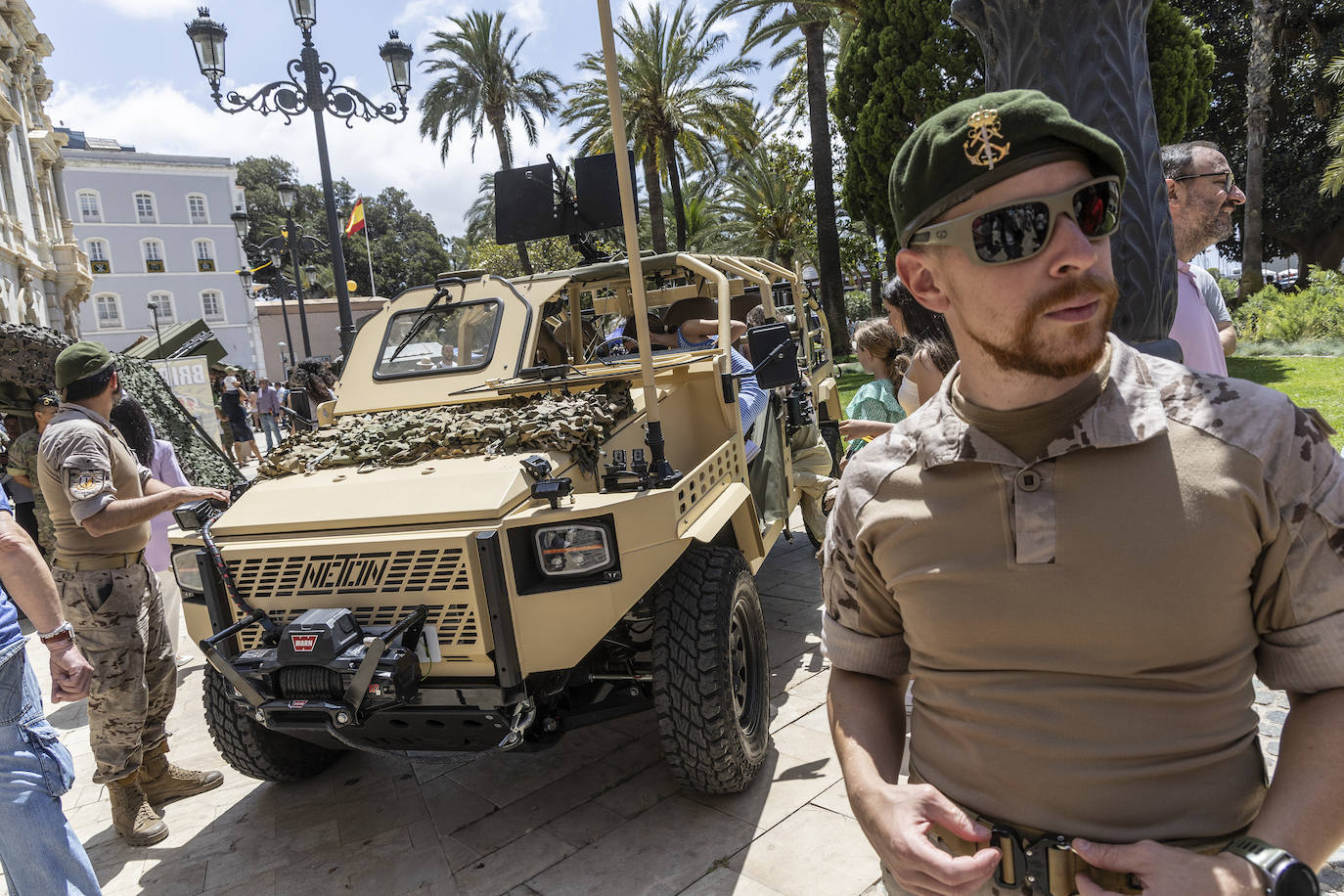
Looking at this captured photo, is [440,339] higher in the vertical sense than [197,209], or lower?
lower

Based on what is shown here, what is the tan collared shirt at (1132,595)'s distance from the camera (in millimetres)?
1132

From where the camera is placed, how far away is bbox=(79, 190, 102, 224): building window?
47.8 meters

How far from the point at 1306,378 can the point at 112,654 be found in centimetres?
1248

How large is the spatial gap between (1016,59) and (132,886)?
4.21 meters

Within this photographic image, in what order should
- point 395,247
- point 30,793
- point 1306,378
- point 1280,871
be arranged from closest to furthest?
point 1280,871 → point 30,793 → point 1306,378 → point 395,247

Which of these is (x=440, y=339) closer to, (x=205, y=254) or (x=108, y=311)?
(x=205, y=254)

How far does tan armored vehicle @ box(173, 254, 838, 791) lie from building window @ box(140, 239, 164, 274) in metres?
54.5

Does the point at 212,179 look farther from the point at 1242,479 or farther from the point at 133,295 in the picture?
the point at 1242,479

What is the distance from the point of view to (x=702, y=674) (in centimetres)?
320

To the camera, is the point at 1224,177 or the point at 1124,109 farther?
the point at 1224,177

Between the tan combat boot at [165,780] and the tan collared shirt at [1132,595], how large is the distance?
13.1 ft

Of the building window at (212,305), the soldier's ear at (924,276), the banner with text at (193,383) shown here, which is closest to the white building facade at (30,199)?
the banner with text at (193,383)

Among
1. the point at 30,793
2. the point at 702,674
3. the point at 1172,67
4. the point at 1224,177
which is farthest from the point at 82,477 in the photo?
the point at 1172,67

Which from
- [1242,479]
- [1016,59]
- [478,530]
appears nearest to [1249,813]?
[1242,479]
